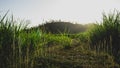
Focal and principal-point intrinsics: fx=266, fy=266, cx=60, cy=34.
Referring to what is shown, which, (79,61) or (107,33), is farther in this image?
(107,33)

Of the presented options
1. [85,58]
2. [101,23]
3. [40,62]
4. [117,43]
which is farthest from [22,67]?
[101,23]

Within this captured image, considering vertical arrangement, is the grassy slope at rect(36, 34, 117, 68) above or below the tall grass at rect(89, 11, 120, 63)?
below

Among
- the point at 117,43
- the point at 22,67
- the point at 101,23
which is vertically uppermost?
the point at 101,23

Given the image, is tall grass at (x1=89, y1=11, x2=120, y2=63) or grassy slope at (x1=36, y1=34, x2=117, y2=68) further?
tall grass at (x1=89, y1=11, x2=120, y2=63)

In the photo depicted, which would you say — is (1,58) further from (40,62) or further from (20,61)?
(40,62)

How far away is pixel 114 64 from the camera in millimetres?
3535

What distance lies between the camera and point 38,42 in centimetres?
408

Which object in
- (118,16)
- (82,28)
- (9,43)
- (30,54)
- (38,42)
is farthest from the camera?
(82,28)

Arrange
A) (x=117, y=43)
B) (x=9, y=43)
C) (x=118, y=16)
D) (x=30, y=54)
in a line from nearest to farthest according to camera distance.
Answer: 1. (x=9, y=43)
2. (x=30, y=54)
3. (x=117, y=43)
4. (x=118, y=16)

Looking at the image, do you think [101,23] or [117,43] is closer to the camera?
[117,43]

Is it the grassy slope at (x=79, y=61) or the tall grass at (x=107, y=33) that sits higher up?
the tall grass at (x=107, y=33)

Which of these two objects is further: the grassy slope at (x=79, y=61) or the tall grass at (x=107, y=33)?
the tall grass at (x=107, y=33)

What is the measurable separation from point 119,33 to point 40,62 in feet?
6.84

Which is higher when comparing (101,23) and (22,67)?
(101,23)
